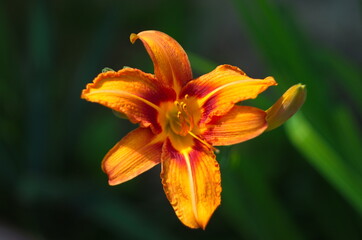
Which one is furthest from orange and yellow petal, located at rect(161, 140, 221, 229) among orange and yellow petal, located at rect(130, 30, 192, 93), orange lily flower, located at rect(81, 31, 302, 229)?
orange and yellow petal, located at rect(130, 30, 192, 93)

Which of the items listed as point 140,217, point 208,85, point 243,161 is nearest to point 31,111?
point 140,217

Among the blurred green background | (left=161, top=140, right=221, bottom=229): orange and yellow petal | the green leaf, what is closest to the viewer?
(left=161, top=140, right=221, bottom=229): orange and yellow petal

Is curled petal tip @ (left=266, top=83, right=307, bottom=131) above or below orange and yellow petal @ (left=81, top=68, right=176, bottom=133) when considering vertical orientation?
below

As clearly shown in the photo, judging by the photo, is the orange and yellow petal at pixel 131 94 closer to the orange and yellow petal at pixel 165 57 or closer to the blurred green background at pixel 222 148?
the orange and yellow petal at pixel 165 57

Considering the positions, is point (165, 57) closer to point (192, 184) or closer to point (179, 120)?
point (179, 120)

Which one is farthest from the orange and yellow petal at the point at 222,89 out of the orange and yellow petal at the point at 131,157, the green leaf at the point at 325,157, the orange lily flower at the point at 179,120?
the green leaf at the point at 325,157

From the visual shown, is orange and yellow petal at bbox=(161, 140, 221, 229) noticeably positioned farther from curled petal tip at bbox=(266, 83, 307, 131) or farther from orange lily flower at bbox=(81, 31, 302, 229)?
curled petal tip at bbox=(266, 83, 307, 131)

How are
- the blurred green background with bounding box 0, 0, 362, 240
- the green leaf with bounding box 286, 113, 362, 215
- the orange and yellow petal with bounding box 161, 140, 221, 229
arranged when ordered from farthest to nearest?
the blurred green background with bounding box 0, 0, 362, 240 < the green leaf with bounding box 286, 113, 362, 215 < the orange and yellow petal with bounding box 161, 140, 221, 229

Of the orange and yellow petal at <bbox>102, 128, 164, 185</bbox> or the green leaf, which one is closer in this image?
the orange and yellow petal at <bbox>102, 128, 164, 185</bbox>
